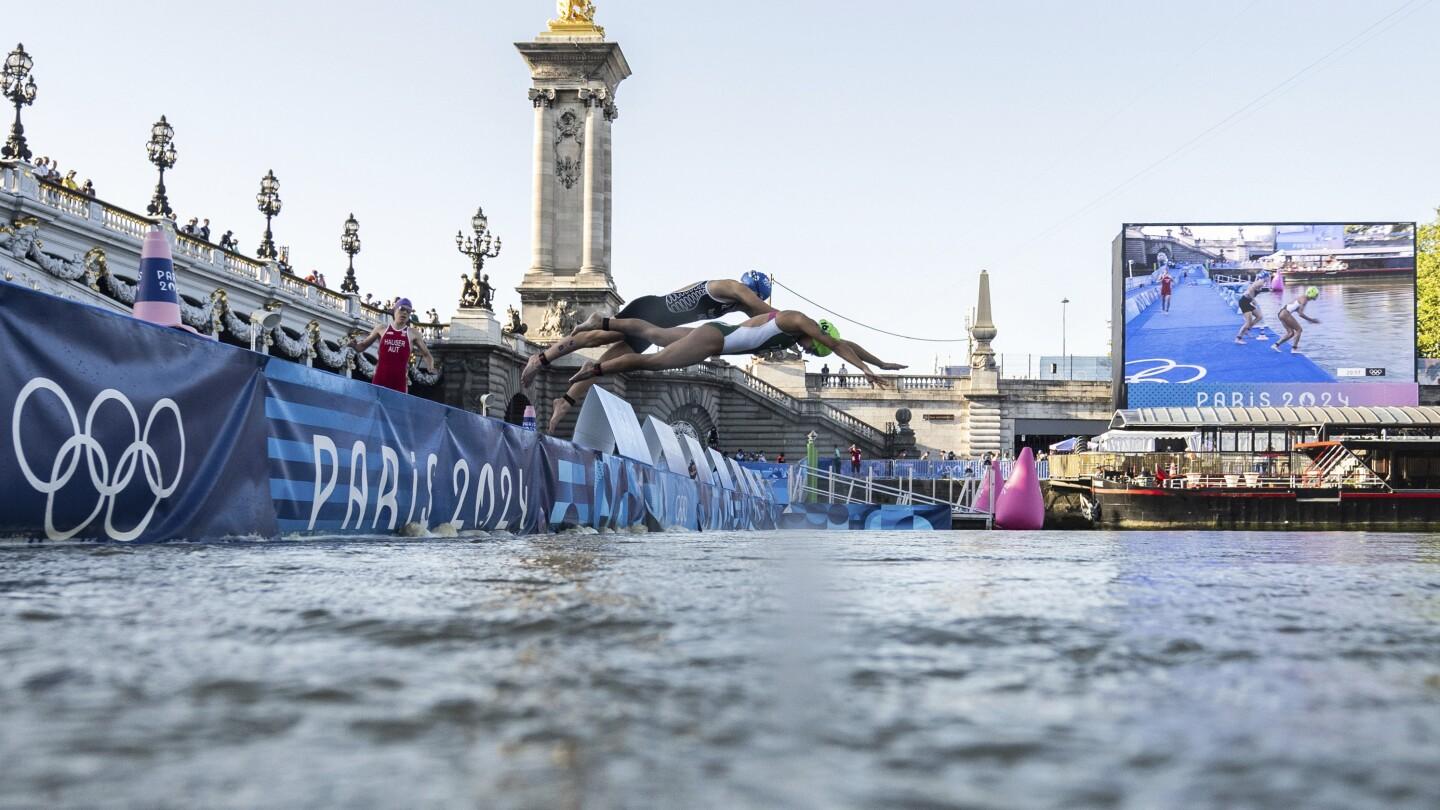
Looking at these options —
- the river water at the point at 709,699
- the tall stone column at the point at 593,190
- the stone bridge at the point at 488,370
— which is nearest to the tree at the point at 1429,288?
the stone bridge at the point at 488,370

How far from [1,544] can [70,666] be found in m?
4.18

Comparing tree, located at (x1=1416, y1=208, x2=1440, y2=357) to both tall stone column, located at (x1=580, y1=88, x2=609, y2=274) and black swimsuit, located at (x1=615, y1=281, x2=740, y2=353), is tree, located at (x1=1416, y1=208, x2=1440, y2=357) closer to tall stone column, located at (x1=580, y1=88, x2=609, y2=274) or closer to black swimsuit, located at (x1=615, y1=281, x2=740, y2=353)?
tall stone column, located at (x1=580, y1=88, x2=609, y2=274)

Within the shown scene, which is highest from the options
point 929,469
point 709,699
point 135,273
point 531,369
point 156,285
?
point 135,273

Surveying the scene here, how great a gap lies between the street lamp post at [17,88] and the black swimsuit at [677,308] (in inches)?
641

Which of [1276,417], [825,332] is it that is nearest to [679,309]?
[825,332]

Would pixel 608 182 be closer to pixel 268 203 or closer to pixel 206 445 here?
pixel 268 203

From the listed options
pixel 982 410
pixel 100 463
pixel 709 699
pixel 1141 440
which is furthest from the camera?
pixel 982 410

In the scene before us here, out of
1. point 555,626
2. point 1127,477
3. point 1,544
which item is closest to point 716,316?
point 1,544

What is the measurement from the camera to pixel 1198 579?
3.75 meters

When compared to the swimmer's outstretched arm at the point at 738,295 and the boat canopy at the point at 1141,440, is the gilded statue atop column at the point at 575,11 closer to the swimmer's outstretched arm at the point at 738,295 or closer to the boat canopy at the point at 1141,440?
the boat canopy at the point at 1141,440

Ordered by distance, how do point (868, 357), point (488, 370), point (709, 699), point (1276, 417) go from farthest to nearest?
1. point (488, 370)
2. point (1276, 417)
3. point (868, 357)
4. point (709, 699)

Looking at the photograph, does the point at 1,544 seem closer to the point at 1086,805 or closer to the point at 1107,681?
the point at 1107,681

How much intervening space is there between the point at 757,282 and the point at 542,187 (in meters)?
38.6

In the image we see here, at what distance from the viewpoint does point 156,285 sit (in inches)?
317
